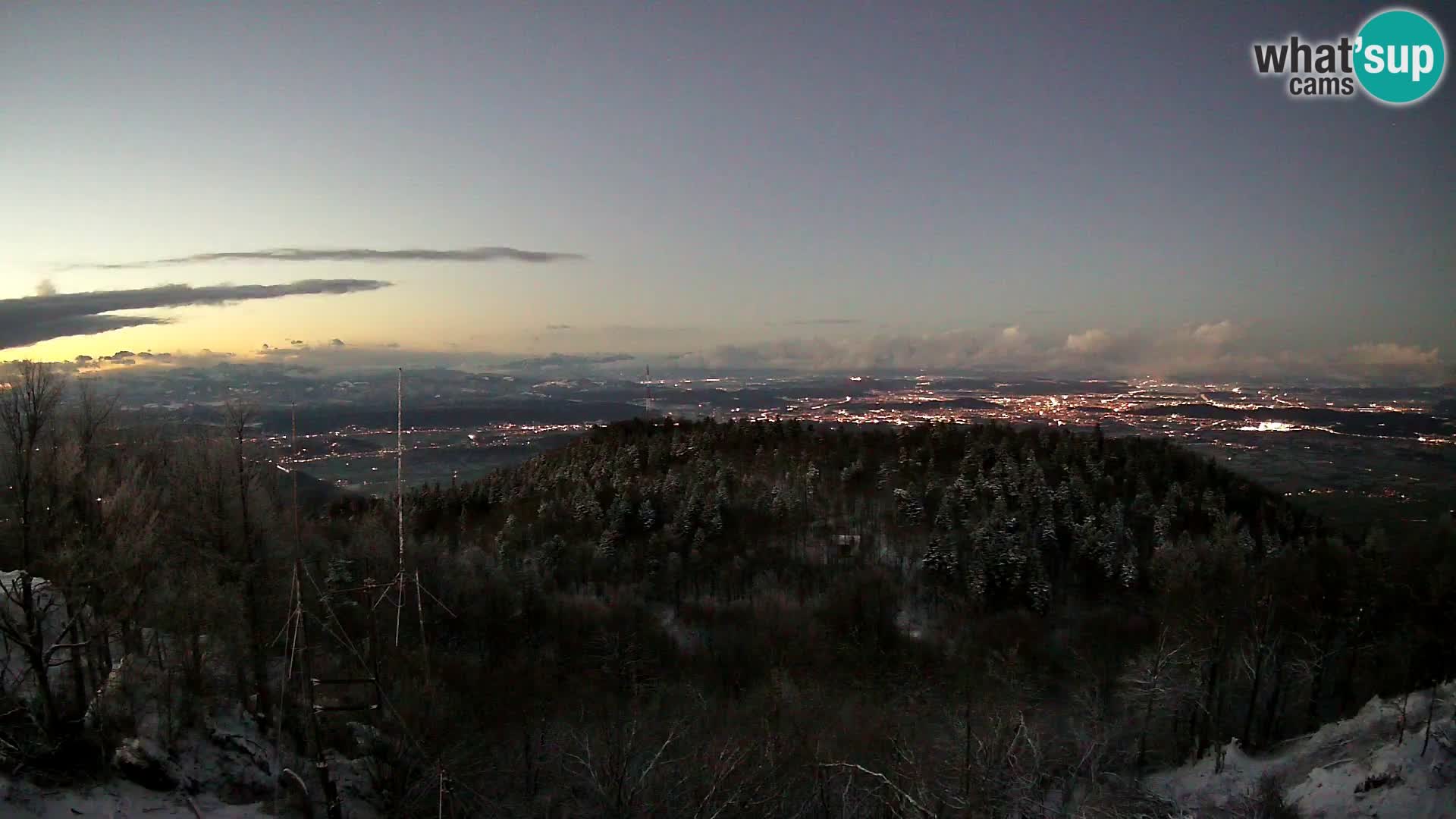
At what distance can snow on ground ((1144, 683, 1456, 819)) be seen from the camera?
25.7 metres

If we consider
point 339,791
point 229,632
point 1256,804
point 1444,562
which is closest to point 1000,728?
point 1256,804

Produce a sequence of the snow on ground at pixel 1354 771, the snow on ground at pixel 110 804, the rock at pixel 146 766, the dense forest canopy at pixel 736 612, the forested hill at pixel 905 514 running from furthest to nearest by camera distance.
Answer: the forested hill at pixel 905 514 → the snow on ground at pixel 1354 771 → the dense forest canopy at pixel 736 612 → the rock at pixel 146 766 → the snow on ground at pixel 110 804

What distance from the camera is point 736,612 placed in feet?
180

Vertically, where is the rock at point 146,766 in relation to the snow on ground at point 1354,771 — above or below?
above

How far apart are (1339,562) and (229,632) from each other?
51895 mm

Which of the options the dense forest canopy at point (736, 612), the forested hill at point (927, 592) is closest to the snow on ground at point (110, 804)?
the dense forest canopy at point (736, 612)

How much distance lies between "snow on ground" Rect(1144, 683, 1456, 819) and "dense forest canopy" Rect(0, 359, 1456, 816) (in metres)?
2.01

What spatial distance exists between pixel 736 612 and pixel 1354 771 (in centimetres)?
3555

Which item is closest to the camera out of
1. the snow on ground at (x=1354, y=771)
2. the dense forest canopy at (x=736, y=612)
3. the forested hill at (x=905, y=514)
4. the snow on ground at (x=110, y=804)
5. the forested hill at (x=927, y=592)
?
the snow on ground at (x=110, y=804)

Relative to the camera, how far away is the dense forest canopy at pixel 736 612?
953 inches

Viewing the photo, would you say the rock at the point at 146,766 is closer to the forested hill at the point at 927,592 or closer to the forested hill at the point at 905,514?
the forested hill at the point at 927,592

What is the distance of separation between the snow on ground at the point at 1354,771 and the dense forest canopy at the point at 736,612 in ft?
6.60

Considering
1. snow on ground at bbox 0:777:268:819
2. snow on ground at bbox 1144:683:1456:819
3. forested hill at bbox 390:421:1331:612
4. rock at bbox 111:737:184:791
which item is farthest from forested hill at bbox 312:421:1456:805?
rock at bbox 111:737:184:791

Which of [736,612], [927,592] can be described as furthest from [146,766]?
[927,592]
